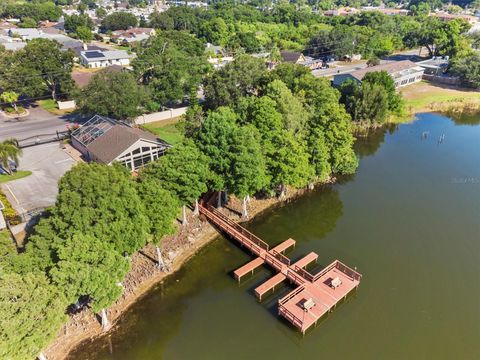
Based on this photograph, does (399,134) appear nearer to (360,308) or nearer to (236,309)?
(360,308)

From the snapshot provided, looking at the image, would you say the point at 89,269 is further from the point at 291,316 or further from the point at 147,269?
the point at 291,316

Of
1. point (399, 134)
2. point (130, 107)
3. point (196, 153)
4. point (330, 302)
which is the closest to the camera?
point (330, 302)

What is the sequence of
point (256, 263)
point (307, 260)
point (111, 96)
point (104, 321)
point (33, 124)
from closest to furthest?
point (104, 321)
point (256, 263)
point (307, 260)
point (111, 96)
point (33, 124)

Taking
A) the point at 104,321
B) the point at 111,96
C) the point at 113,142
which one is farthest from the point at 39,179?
the point at 104,321

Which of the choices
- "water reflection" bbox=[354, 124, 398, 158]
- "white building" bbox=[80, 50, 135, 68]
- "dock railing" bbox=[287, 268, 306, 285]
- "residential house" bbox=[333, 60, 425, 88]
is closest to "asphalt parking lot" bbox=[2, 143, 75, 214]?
"dock railing" bbox=[287, 268, 306, 285]

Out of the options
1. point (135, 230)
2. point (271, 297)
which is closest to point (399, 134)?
point (271, 297)

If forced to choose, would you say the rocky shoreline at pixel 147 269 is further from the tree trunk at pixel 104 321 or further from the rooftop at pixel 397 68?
the rooftop at pixel 397 68
